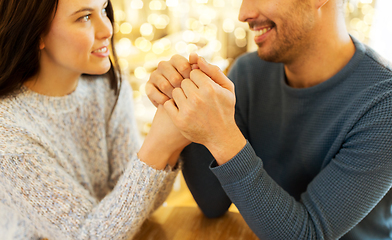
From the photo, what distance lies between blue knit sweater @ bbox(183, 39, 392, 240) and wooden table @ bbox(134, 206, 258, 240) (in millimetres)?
40

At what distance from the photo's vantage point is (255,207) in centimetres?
71

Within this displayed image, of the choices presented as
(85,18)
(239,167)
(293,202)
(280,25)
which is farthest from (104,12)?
(293,202)

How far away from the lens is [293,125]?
1.02 m

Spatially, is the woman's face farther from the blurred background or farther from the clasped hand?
the blurred background

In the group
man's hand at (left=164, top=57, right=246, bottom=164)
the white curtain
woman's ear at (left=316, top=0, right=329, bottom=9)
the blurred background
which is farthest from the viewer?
the blurred background

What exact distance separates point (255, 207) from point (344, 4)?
82cm

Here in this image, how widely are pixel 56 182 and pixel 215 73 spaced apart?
1.73 feet

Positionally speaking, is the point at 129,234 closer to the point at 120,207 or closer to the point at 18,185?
the point at 120,207

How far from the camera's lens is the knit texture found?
71cm

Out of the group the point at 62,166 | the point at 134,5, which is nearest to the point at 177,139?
the point at 62,166

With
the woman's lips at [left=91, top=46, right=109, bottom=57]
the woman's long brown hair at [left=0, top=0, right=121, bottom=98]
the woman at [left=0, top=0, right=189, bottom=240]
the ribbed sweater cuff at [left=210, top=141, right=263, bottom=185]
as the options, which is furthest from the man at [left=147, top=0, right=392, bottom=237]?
the woman's long brown hair at [left=0, top=0, right=121, bottom=98]

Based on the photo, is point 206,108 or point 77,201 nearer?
point 206,108

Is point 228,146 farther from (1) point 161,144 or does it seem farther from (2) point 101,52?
(2) point 101,52

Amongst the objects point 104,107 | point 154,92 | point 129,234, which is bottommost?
point 129,234
